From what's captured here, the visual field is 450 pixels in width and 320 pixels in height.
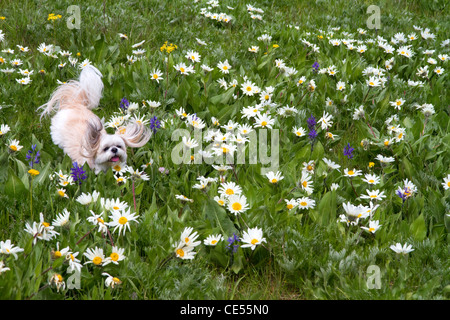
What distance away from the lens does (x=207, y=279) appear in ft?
7.95

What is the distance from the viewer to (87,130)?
3152 millimetres

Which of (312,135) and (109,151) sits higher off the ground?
(312,135)

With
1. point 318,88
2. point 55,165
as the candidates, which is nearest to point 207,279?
point 55,165

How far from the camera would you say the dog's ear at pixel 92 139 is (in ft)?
10.4

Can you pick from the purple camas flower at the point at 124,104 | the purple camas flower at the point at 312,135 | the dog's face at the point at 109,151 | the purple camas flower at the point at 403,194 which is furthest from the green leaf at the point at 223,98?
the purple camas flower at the point at 403,194

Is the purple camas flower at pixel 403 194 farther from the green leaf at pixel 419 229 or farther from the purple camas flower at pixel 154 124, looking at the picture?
the purple camas flower at pixel 154 124

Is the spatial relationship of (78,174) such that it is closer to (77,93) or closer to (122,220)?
(122,220)

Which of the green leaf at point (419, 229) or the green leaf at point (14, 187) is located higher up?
the green leaf at point (14, 187)

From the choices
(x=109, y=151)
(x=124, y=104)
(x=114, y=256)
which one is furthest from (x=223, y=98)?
(x=114, y=256)

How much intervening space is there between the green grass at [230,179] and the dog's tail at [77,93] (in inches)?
6.9

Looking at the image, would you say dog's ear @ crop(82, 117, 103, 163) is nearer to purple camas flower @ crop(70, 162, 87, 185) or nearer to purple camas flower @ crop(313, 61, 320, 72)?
purple camas flower @ crop(70, 162, 87, 185)

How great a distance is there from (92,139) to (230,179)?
3.21ft

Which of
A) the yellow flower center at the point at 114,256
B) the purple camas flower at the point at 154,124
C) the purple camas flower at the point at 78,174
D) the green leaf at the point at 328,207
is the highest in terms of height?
the purple camas flower at the point at 154,124

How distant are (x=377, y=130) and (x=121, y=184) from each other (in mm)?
2243
